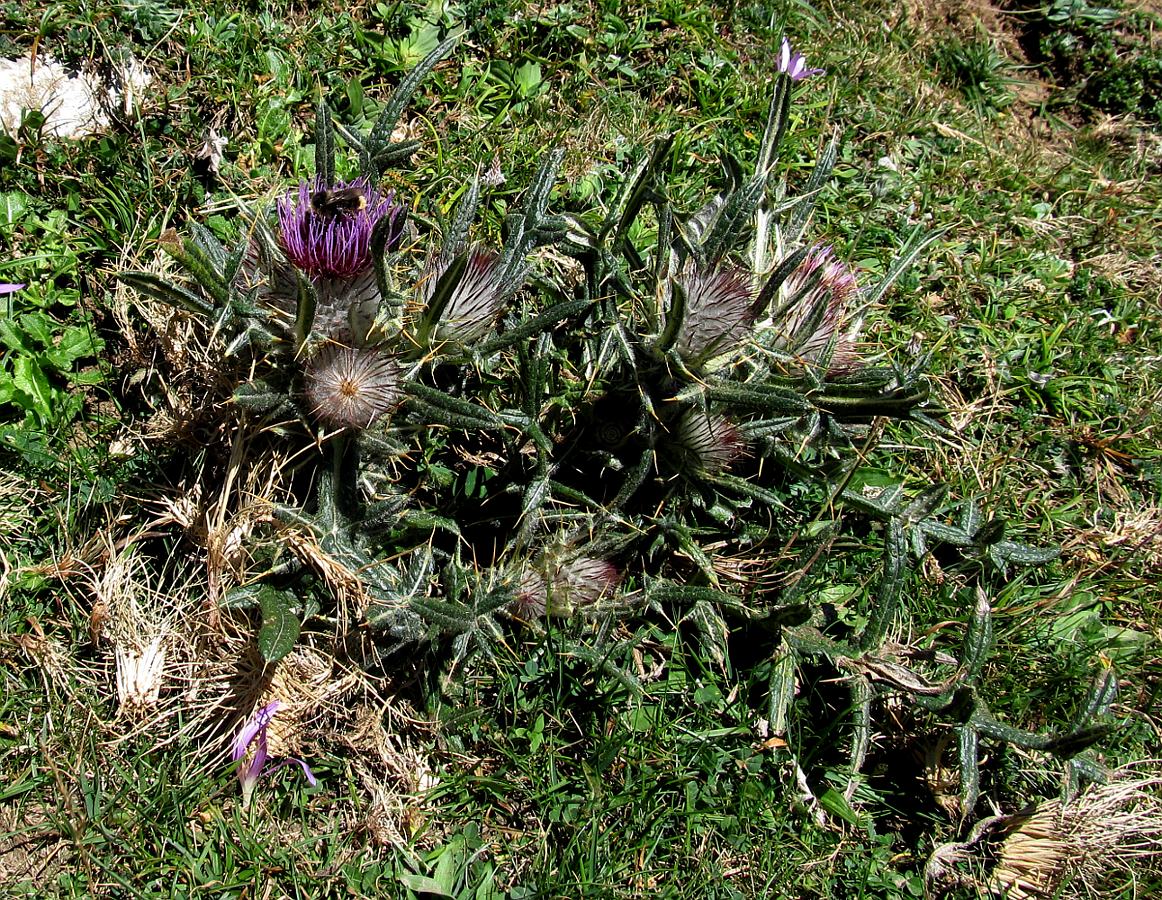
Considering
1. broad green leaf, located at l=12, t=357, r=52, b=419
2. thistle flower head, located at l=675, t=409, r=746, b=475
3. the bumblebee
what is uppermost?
the bumblebee

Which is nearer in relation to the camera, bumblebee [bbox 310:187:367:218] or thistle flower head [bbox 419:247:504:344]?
bumblebee [bbox 310:187:367:218]

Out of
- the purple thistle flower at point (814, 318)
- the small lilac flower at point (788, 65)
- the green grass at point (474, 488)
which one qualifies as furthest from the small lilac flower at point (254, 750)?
the small lilac flower at point (788, 65)

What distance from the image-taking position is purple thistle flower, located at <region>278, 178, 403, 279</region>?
196 cm

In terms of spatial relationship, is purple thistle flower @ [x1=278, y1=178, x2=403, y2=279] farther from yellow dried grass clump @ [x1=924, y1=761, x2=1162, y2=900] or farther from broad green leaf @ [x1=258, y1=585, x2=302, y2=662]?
yellow dried grass clump @ [x1=924, y1=761, x2=1162, y2=900]

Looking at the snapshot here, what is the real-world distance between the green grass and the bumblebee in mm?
404

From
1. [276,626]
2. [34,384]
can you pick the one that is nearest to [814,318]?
[276,626]

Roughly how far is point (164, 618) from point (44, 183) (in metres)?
1.25

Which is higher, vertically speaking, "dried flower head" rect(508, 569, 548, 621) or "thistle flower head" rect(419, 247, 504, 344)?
"thistle flower head" rect(419, 247, 504, 344)

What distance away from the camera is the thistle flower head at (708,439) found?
2244 millimetres

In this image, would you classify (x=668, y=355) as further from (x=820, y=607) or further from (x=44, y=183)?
(x=44, y=183)

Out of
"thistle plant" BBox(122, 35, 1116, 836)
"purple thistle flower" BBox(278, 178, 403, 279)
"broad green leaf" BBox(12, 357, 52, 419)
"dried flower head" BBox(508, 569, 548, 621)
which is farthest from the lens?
"broad green leaf" BBox(12, 357, 52, 419)

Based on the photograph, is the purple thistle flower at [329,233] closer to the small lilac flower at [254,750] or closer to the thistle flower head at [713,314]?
the thistle flower head at [713,314]

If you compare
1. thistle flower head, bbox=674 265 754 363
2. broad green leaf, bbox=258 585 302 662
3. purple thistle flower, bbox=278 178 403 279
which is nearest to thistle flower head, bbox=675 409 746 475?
thistle flower head, bbox=674 265 754 363

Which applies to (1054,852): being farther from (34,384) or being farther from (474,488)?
(34,384)
